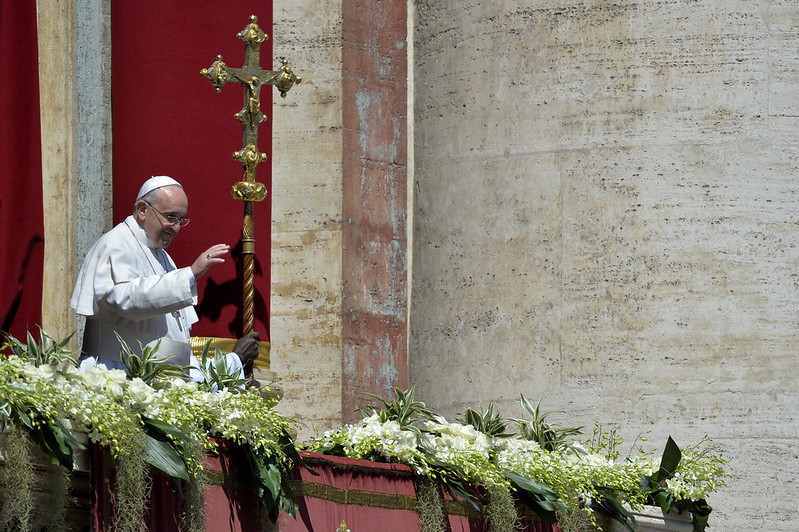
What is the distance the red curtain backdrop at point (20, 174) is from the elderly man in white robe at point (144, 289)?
35.3 inches

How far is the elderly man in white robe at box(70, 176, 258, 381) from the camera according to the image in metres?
6.90

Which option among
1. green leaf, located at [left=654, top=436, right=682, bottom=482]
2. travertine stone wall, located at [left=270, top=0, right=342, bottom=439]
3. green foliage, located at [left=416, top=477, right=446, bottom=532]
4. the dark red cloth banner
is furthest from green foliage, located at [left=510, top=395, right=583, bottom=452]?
travertine stone wall, located at [left=270, top=0, right=342, bottom=439]


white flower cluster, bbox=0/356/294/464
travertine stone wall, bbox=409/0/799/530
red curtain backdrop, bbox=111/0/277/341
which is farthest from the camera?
travertine stone wall, bbox=409/0/799/530

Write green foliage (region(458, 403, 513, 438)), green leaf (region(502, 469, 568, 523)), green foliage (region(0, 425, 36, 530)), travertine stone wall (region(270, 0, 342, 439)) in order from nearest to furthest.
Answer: green foliage (region(0, 425, 36, 530)), green leaf (region(502, 469, 568, 523)), green foliage (region(458, 403, 513, 438)), travertine stone wall (region(270, 0, 342, 439))

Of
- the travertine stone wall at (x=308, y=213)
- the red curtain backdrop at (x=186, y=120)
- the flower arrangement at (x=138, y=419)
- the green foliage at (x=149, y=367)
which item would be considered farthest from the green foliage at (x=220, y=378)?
the travertine stone wall at (x=308, y=213)

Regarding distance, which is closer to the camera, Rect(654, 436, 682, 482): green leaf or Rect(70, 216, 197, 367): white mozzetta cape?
Rect(70, 216, 197, 367): white mozzetta cape

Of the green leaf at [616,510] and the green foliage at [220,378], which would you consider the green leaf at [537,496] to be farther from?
the green foliage at [220,378]

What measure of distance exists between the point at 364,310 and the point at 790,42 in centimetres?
320

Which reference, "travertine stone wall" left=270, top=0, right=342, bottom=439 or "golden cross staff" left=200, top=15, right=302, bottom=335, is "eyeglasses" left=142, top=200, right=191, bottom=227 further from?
"travertine stone wall" left=270, top=0, right=342, bottom=439

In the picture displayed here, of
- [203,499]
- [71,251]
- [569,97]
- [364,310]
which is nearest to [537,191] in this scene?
[569,97]

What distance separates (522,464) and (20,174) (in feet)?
9.30

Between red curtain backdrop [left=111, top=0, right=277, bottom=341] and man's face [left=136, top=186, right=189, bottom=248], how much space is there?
6.51 feet

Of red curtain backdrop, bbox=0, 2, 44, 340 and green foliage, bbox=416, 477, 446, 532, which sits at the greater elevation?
red curtain backdrop, bbox=0, 2, 44, 340

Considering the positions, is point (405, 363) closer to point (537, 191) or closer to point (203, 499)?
point (537, 191)
